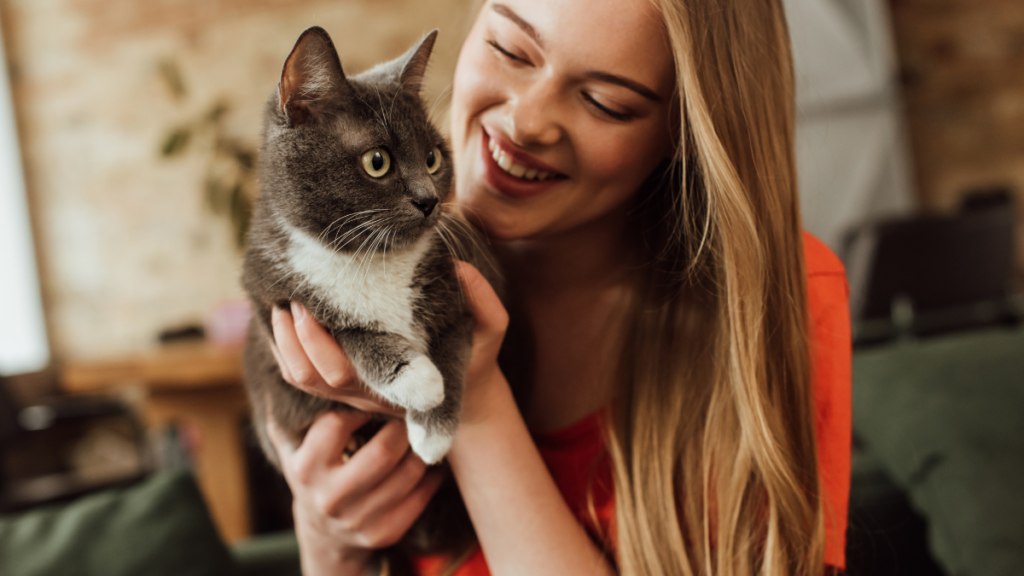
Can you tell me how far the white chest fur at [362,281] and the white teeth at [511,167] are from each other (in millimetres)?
215

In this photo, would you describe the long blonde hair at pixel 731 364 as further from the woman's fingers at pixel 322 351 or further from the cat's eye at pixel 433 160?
the woman's fingers at pixel 322 351

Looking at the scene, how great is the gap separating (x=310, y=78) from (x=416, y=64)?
18 centimetres

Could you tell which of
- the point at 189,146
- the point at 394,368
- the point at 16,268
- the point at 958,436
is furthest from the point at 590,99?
the point at 16,268

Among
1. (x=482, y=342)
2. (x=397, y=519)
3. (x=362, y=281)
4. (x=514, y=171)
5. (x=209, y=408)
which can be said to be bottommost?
(x=209, y=408)

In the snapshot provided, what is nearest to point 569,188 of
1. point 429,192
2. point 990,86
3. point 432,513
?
point 429,192

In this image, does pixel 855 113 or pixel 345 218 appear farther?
pixel 855 113

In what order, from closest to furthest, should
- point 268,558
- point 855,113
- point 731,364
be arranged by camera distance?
1. point 731,364
2. point 268,558
3. point 855,113

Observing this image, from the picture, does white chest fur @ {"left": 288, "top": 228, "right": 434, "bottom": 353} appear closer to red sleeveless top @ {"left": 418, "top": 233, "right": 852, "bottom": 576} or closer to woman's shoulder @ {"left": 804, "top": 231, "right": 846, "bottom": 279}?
red sleeveless top @ {"left": 418, "top": 233, "right": 852, "bottom": 576}

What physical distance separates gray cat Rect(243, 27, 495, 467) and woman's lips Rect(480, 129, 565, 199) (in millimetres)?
97

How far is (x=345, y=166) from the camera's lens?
72cm

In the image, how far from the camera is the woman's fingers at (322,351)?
73 centimetres

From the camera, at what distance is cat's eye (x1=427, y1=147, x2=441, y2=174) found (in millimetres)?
801

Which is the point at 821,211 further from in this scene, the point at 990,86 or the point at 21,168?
the point at 21,168

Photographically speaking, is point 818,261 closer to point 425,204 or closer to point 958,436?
point 958,436
